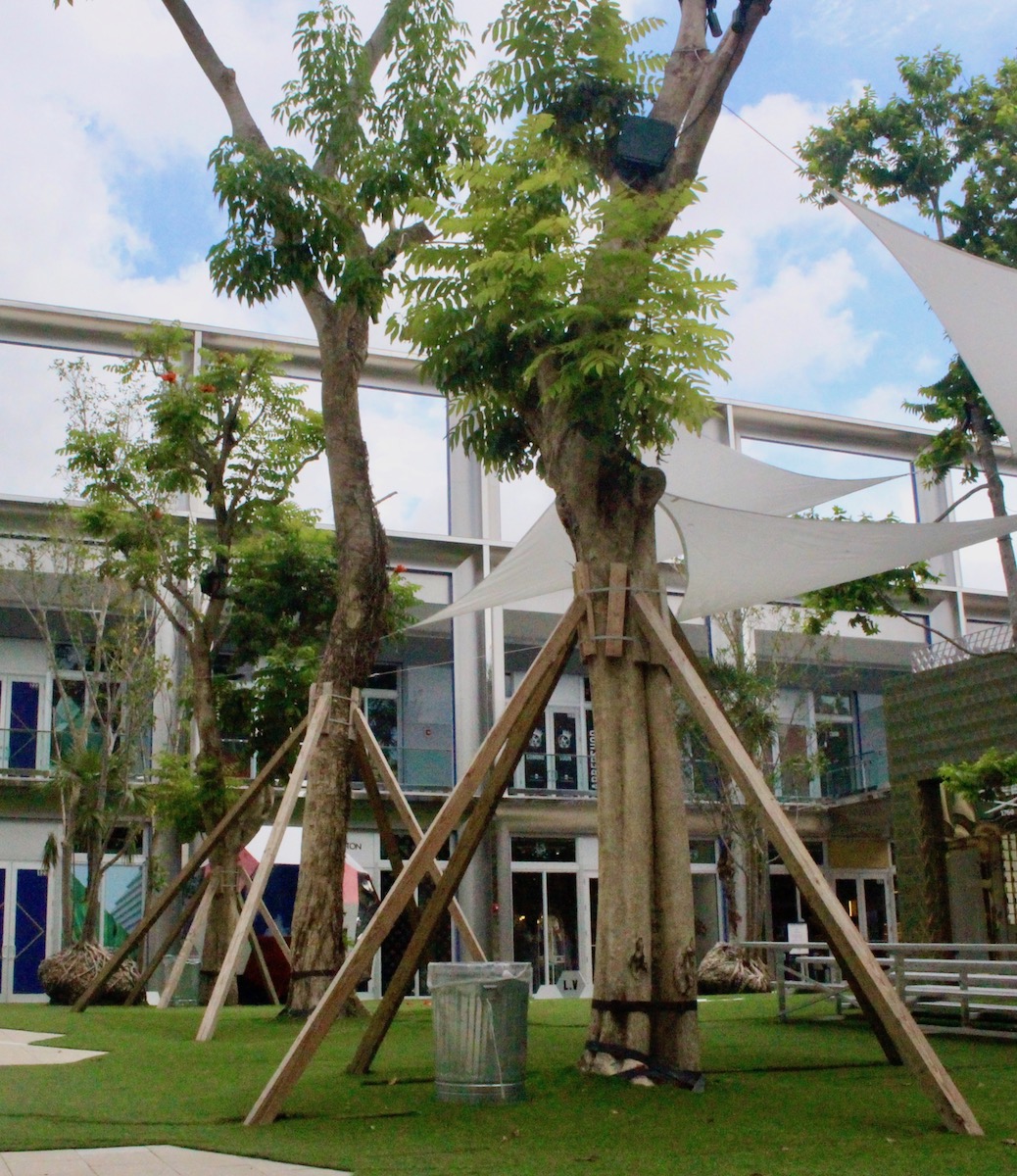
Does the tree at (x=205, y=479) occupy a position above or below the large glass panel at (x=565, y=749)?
above

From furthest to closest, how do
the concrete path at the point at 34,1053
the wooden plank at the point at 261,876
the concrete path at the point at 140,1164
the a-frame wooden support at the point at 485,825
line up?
1. the wooden plank at the point at 261,876
2. the concrete path at the point at 34,1053
3. the a-frame wooden support at the point at 485,825
4. the concrete path at the point at 140,1164

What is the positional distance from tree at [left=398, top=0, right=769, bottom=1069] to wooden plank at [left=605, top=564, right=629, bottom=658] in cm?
8

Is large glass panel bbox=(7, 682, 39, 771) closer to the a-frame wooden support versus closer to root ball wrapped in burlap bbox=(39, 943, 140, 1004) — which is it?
root ball wrapped in burlap bbox=(39, 943, 140, 1004)

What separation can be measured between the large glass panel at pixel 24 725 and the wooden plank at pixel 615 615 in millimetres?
15223

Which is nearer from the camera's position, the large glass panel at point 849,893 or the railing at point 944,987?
the railing at point 944,987

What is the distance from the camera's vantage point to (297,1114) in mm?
5383

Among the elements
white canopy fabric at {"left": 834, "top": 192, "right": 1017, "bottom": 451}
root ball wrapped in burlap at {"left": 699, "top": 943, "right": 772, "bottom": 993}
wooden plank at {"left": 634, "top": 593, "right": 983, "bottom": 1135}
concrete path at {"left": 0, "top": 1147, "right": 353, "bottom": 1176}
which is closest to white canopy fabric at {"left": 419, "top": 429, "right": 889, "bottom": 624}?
white canopy fabric at {"left": 834, "top": 192, "right": 1017, "bottom": 451}

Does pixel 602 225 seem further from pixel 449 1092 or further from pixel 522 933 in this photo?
pixel 522 933

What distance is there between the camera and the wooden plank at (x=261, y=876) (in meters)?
9.16

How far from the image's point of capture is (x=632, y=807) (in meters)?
6.41

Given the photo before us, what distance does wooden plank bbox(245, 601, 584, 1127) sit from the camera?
17.4 feet

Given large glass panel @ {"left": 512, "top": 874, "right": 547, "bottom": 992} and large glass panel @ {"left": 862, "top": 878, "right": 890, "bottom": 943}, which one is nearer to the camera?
large glass panel @ {"left": 512, "top": 874, "right": 547, "bottom": 992}

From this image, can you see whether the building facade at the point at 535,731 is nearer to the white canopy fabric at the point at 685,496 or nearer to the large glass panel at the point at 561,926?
the large glass panel at the point at 561,926

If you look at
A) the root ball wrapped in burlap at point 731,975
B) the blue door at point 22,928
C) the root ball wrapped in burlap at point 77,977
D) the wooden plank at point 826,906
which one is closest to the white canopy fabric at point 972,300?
the wooden plank at point 826,906
